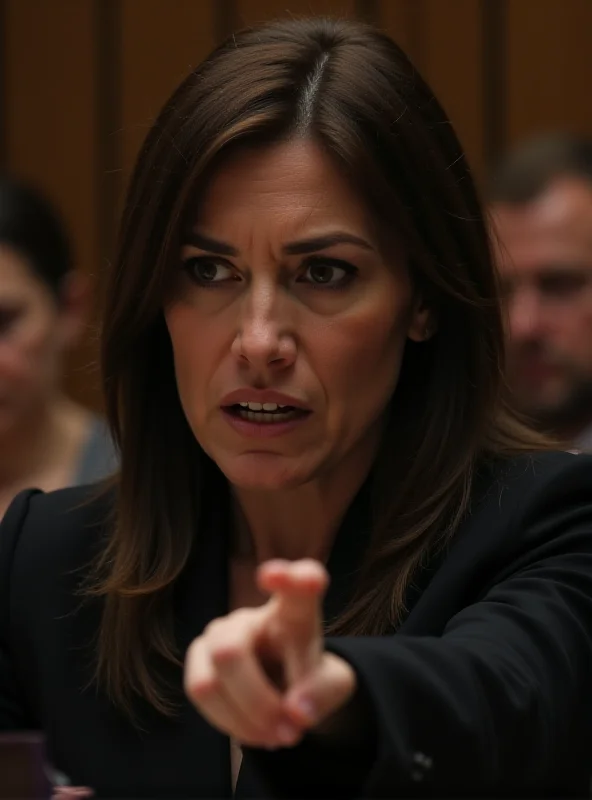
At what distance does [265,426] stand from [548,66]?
290 cm

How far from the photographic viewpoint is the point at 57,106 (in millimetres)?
4516

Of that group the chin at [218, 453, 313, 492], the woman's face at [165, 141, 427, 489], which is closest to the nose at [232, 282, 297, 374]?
the woman's face at [165, 141, 427, 489]

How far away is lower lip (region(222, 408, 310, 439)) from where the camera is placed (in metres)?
1.66

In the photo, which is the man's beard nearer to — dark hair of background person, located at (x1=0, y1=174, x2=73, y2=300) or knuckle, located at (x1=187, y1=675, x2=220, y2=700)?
dark hair of background person, located at (x1=0, y1=174, x2=73, y2=300)

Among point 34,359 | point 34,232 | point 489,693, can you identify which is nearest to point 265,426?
point 489,693

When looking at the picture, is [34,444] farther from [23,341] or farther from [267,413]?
[267,413]

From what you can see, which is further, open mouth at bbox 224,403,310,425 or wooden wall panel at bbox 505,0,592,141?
wooden wall panel at bbox 505,0,592,141

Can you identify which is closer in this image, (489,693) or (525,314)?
(489,693)

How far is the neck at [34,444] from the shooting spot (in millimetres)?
3330

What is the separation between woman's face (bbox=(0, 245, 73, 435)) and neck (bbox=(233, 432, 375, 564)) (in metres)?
1.53

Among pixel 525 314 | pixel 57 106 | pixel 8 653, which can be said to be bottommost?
pixel 8 653

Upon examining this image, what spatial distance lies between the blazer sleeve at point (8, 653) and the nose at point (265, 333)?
0.45 meters

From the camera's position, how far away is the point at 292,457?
168 centimetres

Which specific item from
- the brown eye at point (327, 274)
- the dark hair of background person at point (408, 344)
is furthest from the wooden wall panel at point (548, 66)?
the brown eye at point (327, 274)
